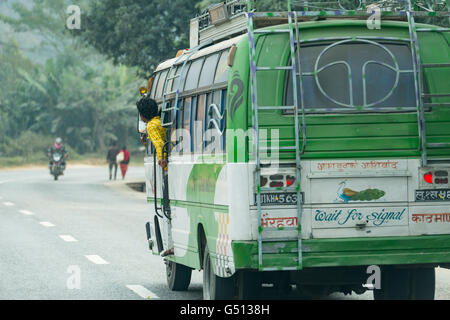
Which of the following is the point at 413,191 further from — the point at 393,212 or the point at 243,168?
the point at 243,168

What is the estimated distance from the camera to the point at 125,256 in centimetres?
1591

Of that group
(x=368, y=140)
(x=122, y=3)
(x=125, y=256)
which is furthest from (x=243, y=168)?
(x=122, y=3)

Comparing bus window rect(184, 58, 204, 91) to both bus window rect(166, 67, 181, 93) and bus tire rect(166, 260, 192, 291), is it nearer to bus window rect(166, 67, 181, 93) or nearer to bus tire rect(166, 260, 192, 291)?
bus window rect(166, 67, 181, 93)

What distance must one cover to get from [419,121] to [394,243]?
101 centimetres

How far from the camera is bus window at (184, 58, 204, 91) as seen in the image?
1028cm

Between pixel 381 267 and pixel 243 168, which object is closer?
pixel 243 168

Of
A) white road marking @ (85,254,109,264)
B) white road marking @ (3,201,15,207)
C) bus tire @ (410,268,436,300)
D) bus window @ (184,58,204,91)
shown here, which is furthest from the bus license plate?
white road marking @ (3,201,15,207)

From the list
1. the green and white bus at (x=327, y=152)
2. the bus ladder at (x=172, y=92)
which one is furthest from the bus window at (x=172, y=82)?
the green and white bus at (x=327, y=152)

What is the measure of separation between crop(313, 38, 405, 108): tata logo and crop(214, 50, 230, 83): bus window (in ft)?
2.51

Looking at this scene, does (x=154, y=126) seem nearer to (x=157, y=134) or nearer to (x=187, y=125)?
(x=157, y=134)

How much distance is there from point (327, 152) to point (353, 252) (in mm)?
824

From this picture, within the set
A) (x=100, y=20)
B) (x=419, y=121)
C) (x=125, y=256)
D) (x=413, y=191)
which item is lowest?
(x=125, y=256)

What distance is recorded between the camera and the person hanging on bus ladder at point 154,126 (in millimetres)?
11070

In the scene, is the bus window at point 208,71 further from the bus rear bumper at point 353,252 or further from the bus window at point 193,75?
the bus rear bumper at point 353,252
